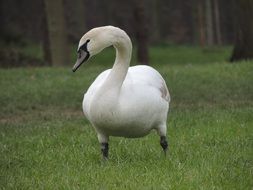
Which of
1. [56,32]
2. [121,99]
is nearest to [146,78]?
[121,99]

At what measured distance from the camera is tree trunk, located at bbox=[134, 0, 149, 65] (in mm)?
23562

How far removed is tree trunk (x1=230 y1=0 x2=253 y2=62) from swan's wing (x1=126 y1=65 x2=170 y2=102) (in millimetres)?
10763

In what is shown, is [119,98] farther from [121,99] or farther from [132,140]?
[132,140]

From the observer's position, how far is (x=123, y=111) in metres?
6.36

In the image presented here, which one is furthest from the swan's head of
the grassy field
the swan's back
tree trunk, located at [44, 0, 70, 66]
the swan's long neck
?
tree trunk, located at [44, 0, 70, 66]

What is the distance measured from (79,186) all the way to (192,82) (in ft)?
28.2

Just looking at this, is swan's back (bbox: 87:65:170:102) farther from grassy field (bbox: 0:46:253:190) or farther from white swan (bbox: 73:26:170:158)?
grassy field (bbox: 0:46:253:190)

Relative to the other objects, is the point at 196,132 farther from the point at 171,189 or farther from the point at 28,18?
the point at 28,18

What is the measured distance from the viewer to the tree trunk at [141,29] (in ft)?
77.3

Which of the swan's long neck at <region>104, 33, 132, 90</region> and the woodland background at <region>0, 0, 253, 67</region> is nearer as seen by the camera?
the swan's long neck at <region>104, 33, 132, 90</region>

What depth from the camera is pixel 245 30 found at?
17844 mm

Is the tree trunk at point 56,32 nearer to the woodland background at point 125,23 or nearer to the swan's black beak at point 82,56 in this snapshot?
the woodland background at point 125,23

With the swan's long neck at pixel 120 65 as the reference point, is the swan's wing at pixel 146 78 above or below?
below

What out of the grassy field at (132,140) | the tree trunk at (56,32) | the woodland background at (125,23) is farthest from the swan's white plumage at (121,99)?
the tree trunk at (56,32)
